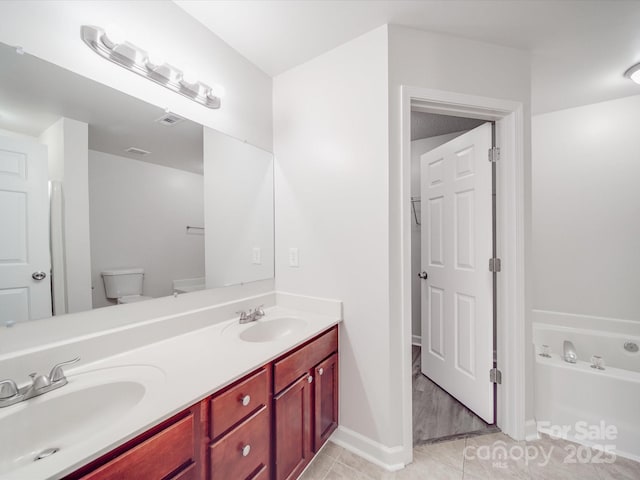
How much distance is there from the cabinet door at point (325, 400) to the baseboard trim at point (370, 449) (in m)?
0.09

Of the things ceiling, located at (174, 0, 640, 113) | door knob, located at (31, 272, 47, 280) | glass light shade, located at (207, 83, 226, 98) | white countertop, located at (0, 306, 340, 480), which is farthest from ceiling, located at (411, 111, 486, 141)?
door knob, located at (31, 272, 47, 280)

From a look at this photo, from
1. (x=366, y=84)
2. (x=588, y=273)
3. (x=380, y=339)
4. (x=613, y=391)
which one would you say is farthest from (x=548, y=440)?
(x=366, y=84)

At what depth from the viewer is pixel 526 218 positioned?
5.23ft

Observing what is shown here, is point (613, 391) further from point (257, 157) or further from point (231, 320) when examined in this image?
point (257, 157)

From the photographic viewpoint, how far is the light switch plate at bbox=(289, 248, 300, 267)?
174 cm

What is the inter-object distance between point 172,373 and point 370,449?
1.20m

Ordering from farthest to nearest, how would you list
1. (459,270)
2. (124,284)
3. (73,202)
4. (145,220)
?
(459,270)
(145,220)
(124,284)
(73,202)

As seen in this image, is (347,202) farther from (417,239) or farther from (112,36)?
(417,239)

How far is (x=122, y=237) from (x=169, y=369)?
2.04 feet

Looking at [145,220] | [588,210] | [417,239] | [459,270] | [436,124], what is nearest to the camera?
[145,220]

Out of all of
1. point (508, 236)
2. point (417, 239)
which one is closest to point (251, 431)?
point (508, 236)

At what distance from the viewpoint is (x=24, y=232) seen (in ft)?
2.93

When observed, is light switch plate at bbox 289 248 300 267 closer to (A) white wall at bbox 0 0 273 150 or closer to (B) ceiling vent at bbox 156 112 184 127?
(A) white wall at bbox 0 0 273 150

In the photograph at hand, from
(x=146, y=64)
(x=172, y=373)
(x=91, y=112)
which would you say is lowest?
(x=172, y=373)
